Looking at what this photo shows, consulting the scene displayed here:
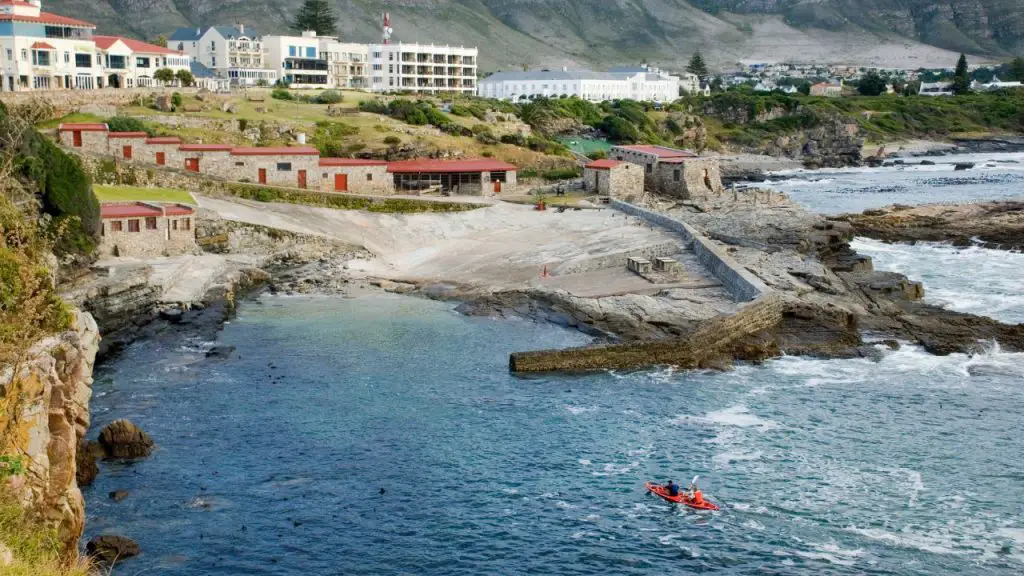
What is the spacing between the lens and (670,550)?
91.1 ft

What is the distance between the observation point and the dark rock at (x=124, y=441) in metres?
33.6

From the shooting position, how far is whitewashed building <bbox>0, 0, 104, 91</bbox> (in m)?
86.3

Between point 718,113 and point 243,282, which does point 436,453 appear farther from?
point 718,113

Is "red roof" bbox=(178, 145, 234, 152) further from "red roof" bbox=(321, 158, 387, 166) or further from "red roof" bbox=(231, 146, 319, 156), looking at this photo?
"red roof" bbox=(321, 158, 387, 166)

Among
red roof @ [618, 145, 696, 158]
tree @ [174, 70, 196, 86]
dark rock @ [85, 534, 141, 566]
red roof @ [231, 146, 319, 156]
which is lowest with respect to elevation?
dark rock @ [85, 534, 141, 566]

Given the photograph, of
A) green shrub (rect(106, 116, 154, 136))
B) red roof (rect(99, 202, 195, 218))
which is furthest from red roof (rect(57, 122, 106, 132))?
red roof (rect(99, 202, 195, 218))

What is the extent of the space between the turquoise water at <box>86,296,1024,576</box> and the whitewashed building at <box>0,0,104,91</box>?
168ft

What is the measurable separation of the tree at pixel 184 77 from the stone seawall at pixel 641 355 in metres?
75.1

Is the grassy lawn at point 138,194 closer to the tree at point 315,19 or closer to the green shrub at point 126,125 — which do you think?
the green shrub at point 126,125

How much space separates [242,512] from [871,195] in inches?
Result: 3414

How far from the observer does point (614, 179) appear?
3145 inches

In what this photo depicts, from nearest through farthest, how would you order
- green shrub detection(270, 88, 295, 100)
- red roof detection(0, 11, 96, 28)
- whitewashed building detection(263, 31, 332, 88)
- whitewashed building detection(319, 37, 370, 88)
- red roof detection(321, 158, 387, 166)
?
red roof detection(321, 158, 387, 166)
red roof detection(0, 11, 96, 28)
green shrub detection(270, 88, 295, 100)
whitewashed building detection(263, 31, 332, 88)
whitewashed building detection(319, 37, 370, 88)

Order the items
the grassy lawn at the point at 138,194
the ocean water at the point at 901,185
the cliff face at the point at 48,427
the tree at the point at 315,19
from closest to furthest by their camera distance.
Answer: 1. the cliff face at the point at 48,427
2. the grassy lawn at the point at 138,194
3. the ocean water at the point at 901,185
4. the tree at the point at 315,19

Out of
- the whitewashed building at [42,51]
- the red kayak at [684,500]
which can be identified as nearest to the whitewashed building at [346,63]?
the whitewashed building at [42,51]
